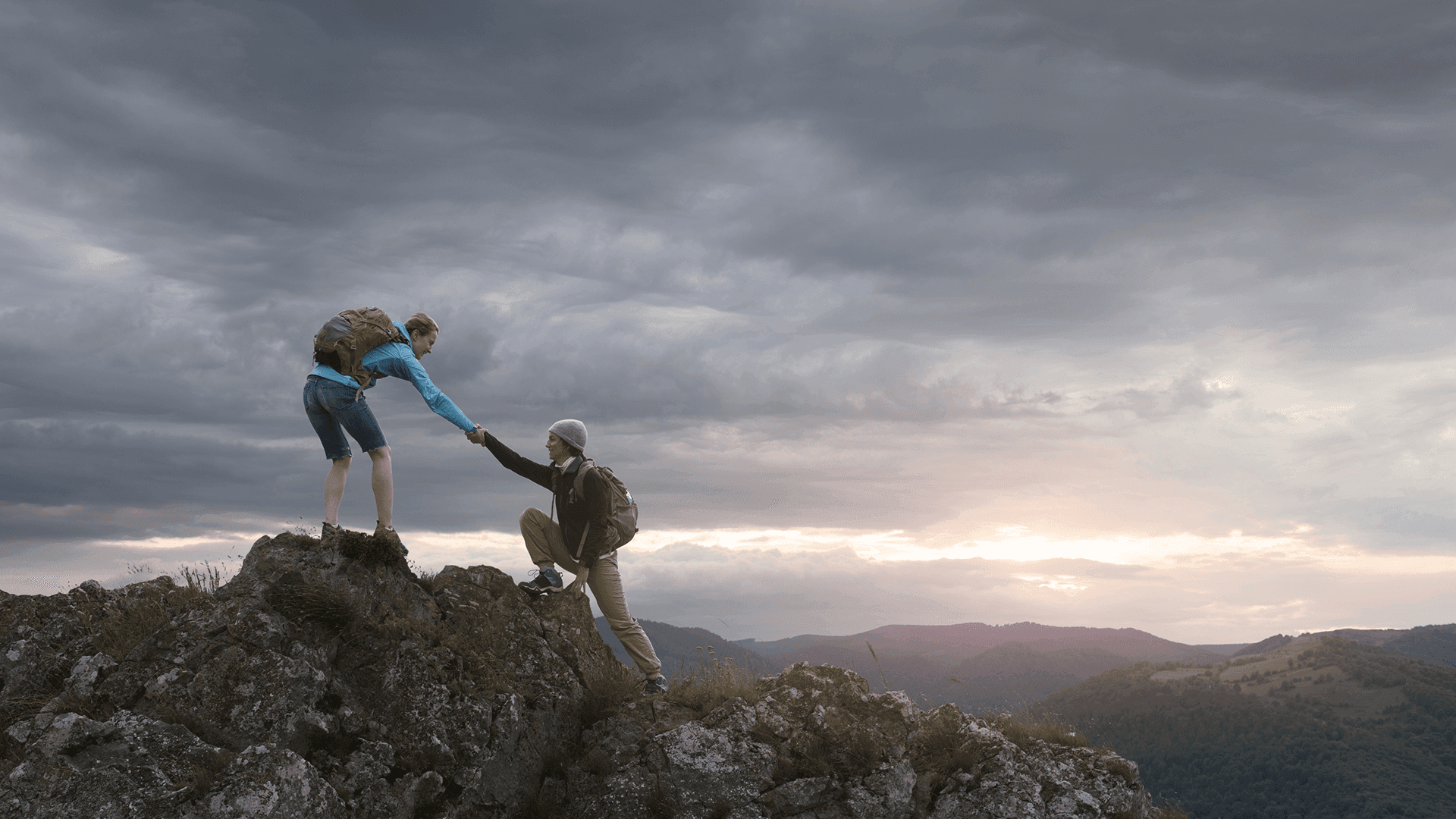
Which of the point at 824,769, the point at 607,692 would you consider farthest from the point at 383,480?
the point at 824,769

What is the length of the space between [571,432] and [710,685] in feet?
13.5

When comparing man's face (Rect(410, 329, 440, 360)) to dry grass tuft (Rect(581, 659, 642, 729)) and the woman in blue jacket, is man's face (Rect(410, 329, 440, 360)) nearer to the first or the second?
the woman in blue jacket

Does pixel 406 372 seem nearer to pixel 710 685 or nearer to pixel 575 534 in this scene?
pixel 575 534

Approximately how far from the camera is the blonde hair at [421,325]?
1188 centimetres

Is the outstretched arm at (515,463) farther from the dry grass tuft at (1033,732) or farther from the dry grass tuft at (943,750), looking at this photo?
the dry grass tuft at (1033,732)

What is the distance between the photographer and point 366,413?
11.4 meters

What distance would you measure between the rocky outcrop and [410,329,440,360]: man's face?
9.58 feet

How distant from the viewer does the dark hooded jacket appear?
11.4 m

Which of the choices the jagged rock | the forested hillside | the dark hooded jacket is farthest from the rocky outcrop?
the forested hillside

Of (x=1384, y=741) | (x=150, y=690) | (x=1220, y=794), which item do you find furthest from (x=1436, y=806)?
(x=150, y=690)

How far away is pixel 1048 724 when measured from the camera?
12641mm

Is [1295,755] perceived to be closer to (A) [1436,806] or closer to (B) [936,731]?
(A) [1436,806]

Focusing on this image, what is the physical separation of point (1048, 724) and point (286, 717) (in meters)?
10.3

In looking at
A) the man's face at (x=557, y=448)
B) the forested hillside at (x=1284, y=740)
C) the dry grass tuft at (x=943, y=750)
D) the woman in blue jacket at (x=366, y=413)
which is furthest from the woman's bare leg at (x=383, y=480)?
the forested hillside at (x=1284, y=740)
